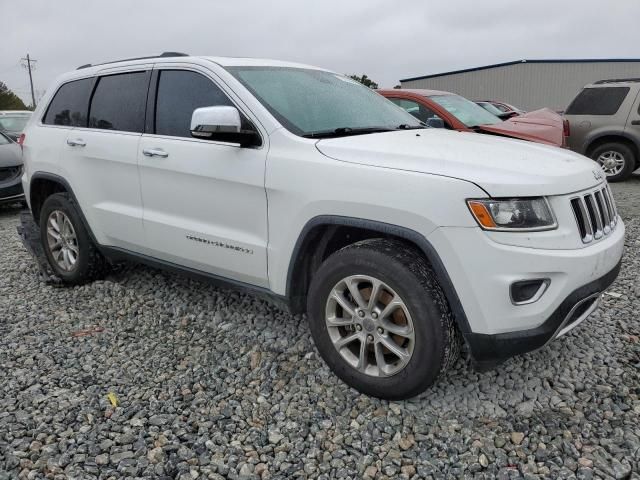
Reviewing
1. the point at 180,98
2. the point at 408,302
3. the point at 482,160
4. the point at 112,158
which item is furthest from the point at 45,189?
the point at 482,160

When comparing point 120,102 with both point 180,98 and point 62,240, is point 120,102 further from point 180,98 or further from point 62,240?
point 62,240

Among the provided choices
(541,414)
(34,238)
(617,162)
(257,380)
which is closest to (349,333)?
(257,380)

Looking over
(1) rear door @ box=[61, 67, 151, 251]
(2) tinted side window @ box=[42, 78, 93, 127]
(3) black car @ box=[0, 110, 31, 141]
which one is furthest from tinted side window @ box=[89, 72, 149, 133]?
(3) black car @ box=[0, 110, 31, 141]

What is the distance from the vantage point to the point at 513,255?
7.57ft

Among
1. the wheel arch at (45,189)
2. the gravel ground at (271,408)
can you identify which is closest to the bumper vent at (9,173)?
the wheel arch at (45,189)

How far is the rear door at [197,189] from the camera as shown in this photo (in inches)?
121

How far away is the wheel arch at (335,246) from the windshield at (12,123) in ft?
33.5

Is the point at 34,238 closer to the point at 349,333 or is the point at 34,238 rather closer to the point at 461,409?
the point at 349,333

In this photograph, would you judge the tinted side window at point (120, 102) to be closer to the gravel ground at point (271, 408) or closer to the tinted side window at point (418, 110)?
the gravel ground at point (271, 408)

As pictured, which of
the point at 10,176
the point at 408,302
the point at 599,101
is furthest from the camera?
the point at 599,101

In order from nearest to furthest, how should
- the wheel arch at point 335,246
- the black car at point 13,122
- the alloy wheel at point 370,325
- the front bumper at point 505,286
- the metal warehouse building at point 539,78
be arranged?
the front bumper at point 505,286
the wheel arch at point 335,246
the alloy wheel at point 370,325
the black car at point 13,122
the metal warehouse building at point 539,78

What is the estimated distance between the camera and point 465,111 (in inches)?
295

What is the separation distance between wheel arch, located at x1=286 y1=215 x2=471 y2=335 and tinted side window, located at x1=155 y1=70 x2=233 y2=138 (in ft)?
3.46

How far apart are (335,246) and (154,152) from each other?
4.45 feet
